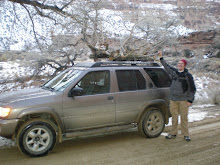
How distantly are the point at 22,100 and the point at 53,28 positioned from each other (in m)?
8.40

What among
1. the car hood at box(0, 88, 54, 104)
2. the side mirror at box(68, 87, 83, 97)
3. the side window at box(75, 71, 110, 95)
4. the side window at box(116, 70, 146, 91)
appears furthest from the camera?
the side window at box(116, 70, 146, 91)

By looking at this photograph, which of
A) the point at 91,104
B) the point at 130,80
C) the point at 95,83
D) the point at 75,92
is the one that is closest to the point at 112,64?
the point at 130,80

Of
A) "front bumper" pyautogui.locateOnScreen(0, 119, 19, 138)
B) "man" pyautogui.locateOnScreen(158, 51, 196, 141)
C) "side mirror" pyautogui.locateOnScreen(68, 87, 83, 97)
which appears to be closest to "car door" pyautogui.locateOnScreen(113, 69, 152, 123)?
"man" pyautogui.locateOnScreen(158, 51, 196, 141)

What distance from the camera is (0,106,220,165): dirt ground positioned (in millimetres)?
4580

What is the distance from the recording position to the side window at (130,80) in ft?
19.3

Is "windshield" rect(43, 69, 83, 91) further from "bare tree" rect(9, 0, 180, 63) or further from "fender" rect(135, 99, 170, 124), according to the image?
"bare tree" rect(9, 0, 180, 63)

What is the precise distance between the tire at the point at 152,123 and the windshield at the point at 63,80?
2.00 m

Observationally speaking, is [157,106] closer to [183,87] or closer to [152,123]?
[152,123]

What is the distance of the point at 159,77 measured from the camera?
21.3 ft

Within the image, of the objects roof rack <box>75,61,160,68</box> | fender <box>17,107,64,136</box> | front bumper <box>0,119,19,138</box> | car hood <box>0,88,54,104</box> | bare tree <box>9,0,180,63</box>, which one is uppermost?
bare tree <box>9,0,180,63</box>

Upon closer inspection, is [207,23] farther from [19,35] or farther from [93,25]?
[19,35]

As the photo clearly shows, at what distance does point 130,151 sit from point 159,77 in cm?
224

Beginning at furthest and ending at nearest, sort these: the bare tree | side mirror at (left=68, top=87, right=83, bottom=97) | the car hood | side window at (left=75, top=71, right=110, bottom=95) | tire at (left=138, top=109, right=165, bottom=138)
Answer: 1. the bare tree
2. tire at (left=138, top=109, right=165, bottom=138)
3. side window at (left=75, top=71, right=110, bottom=95)
4. side mirror at (left=68, top=87, right=83, bottom=97)
5. the car hood

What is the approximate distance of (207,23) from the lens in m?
58.2
